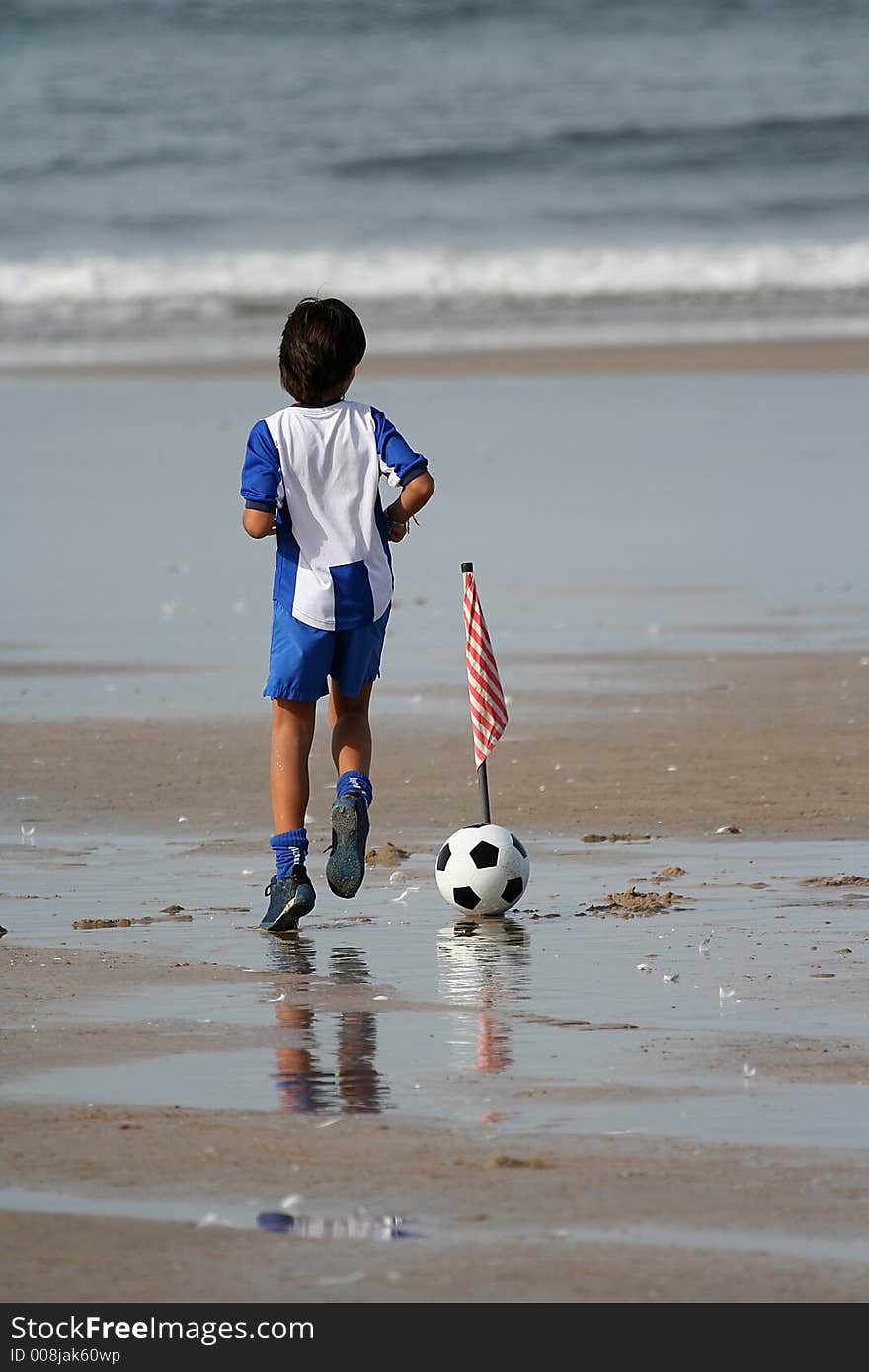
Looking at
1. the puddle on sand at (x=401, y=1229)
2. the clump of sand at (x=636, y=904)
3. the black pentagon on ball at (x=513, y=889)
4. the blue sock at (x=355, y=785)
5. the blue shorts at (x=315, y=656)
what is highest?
the blue shorts at (x=315, y=656)

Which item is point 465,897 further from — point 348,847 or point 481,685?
point 481,685

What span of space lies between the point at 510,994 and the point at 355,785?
1310mm

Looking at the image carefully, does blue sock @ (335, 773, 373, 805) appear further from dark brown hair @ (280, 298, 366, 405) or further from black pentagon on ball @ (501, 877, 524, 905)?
dark brown hair @ (280, 298, 366, 405)

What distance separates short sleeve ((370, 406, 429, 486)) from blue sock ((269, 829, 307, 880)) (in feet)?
3.37

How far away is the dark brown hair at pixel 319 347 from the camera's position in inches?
273

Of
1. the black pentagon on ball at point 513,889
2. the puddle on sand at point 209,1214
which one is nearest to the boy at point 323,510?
the black pentagon on ball at point 513,889

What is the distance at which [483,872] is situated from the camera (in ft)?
22.3

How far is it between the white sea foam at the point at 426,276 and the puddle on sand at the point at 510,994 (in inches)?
1135

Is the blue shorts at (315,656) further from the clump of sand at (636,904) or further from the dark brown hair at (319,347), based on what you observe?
the clump of sand at (636,904)

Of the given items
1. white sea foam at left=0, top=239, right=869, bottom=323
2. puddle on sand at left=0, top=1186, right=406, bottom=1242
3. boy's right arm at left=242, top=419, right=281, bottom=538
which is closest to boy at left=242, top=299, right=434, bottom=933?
boy's right arm at left=242, top=419, right=281, bottom=538

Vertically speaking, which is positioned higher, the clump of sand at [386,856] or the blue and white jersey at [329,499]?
the blue and white jersey at [329,499]

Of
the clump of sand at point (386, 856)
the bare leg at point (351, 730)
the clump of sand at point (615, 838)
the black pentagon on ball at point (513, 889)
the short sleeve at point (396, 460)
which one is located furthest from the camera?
the clump of sand at point (615, 838)

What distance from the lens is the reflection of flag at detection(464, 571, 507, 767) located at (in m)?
7.31
